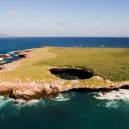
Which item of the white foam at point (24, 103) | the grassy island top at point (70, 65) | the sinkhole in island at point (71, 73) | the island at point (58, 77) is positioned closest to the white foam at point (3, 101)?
the island at point (58, 77)

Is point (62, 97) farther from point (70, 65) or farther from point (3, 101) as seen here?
point (70, 65)

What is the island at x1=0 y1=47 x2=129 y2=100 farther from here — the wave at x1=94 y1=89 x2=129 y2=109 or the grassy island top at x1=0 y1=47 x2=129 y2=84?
the wave at x1=94 y1=89 x2=129 y2=109

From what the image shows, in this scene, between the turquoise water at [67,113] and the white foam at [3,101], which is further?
the white foam at [3,101]

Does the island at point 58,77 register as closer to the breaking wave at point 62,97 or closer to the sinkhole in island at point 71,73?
the sinkhole in island at point 71,73

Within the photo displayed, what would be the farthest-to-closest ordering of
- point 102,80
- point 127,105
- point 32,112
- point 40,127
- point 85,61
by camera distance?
point 85,61, point 102,80, point 127,105, point 32,112, point 40,127

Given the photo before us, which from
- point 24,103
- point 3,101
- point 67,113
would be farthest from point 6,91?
point 67,113

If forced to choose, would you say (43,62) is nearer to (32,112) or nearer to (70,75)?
(70,75)

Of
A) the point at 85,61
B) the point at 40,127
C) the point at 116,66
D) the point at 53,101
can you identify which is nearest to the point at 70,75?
the point at 85,61
